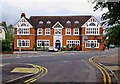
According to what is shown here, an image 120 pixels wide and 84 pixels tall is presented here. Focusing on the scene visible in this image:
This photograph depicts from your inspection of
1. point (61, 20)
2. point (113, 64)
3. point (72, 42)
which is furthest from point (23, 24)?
point (113, 64)

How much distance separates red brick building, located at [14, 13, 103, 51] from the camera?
86.6m

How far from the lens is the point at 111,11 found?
14.9 meters

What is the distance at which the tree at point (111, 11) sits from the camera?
14527mm

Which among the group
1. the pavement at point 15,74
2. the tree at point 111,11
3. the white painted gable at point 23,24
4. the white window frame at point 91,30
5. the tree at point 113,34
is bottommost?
the pavement at point 15,74

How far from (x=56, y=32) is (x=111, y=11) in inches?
2879

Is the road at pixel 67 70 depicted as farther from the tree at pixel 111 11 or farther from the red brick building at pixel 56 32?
the red brick building at pixel 56 32

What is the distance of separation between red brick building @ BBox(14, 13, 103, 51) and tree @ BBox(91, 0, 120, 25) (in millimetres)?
70640

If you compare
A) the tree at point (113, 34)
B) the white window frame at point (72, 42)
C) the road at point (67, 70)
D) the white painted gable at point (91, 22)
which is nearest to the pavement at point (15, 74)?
the road at point (67, 70)

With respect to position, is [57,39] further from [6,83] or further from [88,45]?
[6,83]

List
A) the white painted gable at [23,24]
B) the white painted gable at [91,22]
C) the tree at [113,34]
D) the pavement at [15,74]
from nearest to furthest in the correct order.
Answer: the tree at [113,34] → the pavement at [15,74] → the white painted gable at [91,22] → the white painted gable at [23,24]

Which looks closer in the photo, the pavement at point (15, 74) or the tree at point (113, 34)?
the tree at point (113, 34)

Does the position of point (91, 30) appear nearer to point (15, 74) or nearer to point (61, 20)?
point (61, 20)

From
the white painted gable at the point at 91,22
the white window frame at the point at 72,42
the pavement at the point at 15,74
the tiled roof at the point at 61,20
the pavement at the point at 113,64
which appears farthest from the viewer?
the tiled roof at the point at 61,20

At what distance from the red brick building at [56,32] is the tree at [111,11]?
232 feet
